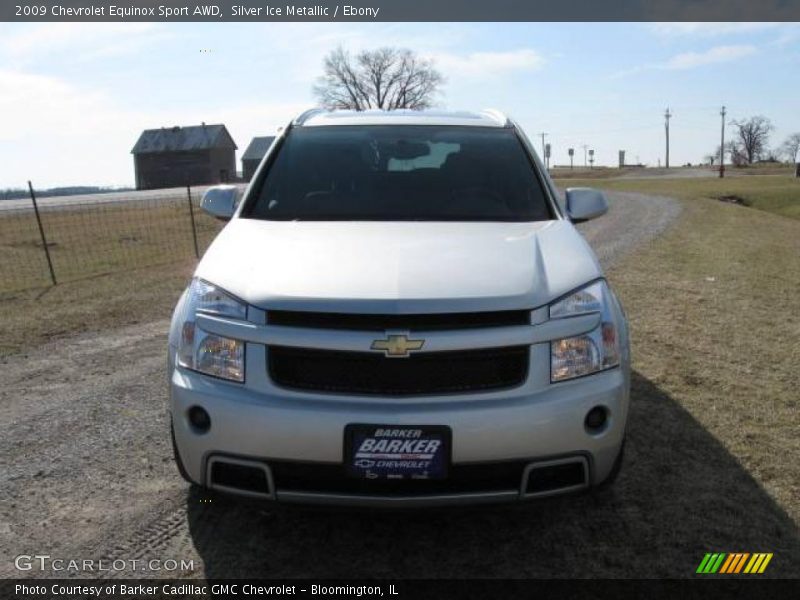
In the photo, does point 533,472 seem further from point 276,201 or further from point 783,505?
point 276,201

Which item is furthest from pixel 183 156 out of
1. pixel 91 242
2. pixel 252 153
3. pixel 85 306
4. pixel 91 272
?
pixel 85 306

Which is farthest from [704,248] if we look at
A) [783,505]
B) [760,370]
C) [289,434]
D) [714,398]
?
[289,434]

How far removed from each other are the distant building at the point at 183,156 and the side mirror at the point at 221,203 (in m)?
79.3

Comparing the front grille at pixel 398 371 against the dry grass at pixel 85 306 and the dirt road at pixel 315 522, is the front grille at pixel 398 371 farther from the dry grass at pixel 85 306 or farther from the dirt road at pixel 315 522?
the dry grass at pixel 85 306

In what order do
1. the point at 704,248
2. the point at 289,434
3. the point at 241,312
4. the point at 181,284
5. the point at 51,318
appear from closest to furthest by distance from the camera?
the point at 289,434 → the point at 241,312 → the point at 51,318 → the point at 181,284 → the point at 704,248

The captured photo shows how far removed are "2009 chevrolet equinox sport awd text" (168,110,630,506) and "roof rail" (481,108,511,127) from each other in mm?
1710

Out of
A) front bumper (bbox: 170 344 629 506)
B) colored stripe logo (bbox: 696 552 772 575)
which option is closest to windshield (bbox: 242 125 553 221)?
front bumper (bbox: 170 344 629 506)

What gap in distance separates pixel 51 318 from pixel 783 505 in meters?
6.97

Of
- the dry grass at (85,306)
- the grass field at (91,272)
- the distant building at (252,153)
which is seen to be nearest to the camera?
the dry grass at (85,306)

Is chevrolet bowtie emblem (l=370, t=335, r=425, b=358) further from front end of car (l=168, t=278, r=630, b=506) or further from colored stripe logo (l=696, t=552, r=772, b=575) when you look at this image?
colored stripe logo (l=696, t=552, r=772, b=575)

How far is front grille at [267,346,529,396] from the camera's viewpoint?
2.46 m

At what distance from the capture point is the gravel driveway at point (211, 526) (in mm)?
2676

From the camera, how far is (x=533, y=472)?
247 centimetres

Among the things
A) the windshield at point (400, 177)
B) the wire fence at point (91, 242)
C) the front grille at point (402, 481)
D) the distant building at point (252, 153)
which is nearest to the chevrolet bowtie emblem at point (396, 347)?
the front grille at point (402, 481)
